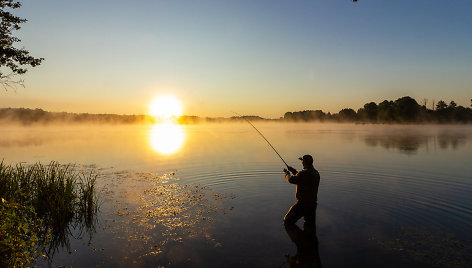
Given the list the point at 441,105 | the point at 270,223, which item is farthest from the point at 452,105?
the point at 270,223

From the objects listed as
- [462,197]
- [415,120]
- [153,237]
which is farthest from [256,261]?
[415,120]

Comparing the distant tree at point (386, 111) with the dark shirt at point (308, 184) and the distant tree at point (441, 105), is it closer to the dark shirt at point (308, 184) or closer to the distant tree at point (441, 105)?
the distant tree at point (441, 105)

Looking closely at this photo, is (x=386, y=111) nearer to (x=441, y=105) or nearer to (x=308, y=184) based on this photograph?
(x=441, y=105)

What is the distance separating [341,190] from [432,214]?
5.40m

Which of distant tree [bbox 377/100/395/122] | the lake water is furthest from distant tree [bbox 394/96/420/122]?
the lake water

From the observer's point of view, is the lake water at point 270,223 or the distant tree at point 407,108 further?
the distant tree at point 407,108

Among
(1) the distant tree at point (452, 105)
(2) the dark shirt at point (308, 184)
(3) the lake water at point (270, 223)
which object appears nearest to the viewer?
(3) the lake water at point (270, 223)

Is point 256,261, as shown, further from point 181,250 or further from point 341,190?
point 341,190

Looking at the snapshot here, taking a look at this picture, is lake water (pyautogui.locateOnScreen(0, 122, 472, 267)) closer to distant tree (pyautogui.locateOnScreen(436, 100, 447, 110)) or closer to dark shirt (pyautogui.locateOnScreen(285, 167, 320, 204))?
dark shirt (pyautogui.locateOnScreen(285, 167, 320, 204))

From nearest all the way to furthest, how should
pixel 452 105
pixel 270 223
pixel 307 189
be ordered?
1. pixel 307 189
2. pixel 270 223
3. pixel 452 105

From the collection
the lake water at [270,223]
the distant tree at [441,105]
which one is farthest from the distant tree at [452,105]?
the lake water at [270,223]

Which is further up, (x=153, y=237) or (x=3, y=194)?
(x=3, y=194)

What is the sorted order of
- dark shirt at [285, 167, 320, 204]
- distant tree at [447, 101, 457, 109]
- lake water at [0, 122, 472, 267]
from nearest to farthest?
lake water at [0, 122, 472, 267] < dark shirt at [285, 167, 320, 204] < distant tree at [447, 101, 457, 109]

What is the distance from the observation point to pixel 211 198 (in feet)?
53.3
